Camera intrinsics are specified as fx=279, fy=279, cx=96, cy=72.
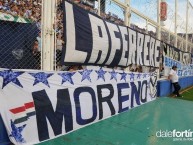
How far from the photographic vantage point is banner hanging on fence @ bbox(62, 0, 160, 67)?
5.79m

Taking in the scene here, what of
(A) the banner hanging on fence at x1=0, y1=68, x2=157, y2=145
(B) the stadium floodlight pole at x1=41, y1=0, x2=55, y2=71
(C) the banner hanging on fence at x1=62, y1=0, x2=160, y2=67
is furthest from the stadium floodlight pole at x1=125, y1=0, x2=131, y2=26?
(B) the stadium floodlight pole at x1=41, y1=0, x2=55, y2=71

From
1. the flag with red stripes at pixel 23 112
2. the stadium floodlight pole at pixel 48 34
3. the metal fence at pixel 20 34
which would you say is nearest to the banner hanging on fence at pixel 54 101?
the flag with red stripes at pixel 23 112

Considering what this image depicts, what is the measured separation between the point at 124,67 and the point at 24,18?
4227 millimetres

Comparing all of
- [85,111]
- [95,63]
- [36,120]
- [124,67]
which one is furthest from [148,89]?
[36,120]

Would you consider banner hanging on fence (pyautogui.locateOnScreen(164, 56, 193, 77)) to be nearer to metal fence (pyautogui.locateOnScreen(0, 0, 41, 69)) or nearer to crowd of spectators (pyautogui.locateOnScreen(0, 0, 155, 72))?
crowd of spectators (pyautogui.locateOnScreen(0, 0, 155, 72))

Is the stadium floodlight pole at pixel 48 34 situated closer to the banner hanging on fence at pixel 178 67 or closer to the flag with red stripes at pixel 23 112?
the flag with red stripes at pixel 23 112

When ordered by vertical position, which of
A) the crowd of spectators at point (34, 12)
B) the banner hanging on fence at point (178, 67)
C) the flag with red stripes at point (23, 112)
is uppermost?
the crowd of spectators at point (34, 12)

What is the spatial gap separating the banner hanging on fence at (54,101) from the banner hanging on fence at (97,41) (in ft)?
1.14

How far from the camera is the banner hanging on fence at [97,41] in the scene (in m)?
5.79

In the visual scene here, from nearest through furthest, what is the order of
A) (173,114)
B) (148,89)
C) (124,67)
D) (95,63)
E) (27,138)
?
(27,138), (95,63), (173,114), (124,67), (148,89)

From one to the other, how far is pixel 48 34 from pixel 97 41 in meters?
1.48

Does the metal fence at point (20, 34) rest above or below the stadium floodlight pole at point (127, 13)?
below

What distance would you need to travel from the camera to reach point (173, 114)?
7.81 metres

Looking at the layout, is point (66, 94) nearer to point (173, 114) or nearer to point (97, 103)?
point (97, 103)
